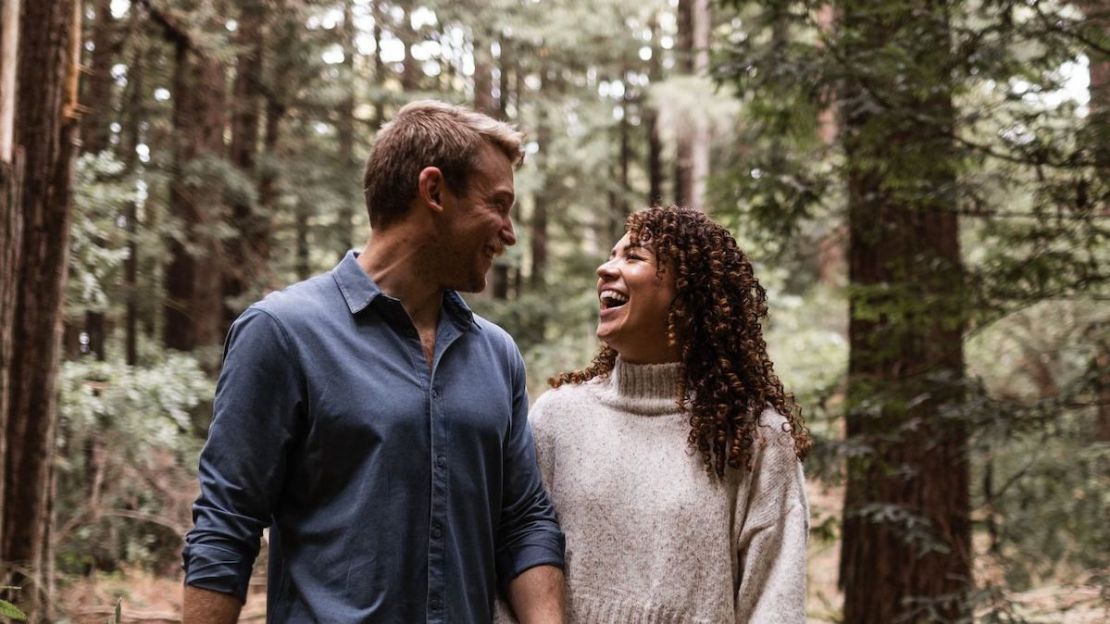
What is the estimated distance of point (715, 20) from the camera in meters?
19.3

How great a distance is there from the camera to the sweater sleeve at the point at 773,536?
98.7 inches

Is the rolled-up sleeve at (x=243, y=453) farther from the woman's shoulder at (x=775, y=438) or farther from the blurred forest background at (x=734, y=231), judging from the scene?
the blurred forest background at (x=734, y=231)

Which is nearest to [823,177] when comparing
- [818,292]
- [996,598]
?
[996,598]

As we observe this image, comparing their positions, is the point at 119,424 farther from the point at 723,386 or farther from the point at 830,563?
the point at 830,563

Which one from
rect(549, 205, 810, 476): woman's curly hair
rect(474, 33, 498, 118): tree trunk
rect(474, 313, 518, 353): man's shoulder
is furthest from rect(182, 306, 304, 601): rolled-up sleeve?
rect(474, 33, 498, 118): tree trunk

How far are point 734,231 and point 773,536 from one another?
3982 millimetres

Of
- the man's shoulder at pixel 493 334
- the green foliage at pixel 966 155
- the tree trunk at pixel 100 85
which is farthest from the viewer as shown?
the tree trunk at pixel 100 85

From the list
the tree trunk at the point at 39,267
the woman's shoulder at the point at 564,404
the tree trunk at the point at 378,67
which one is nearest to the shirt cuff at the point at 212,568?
the woman's shoulder at the point at 564,404

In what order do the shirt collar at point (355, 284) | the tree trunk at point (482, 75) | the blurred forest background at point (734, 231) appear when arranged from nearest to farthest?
the shirt collar at point (355, 284) → the blurred forest background at point (734, 231) → the tree trunk at point (482, 75)

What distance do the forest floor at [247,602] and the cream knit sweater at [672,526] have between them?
1.81 metres

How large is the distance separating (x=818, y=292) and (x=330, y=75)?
9892 mm

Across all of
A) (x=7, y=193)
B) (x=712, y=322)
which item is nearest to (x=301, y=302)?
(x=712, y=322)

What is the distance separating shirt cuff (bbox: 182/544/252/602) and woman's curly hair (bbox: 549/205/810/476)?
→ 122cm

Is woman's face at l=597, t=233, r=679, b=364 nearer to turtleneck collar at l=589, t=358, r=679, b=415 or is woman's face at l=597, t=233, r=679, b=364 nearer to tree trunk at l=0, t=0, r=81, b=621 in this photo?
turtleneck collar at l=589, t=358, r=679, b=415
